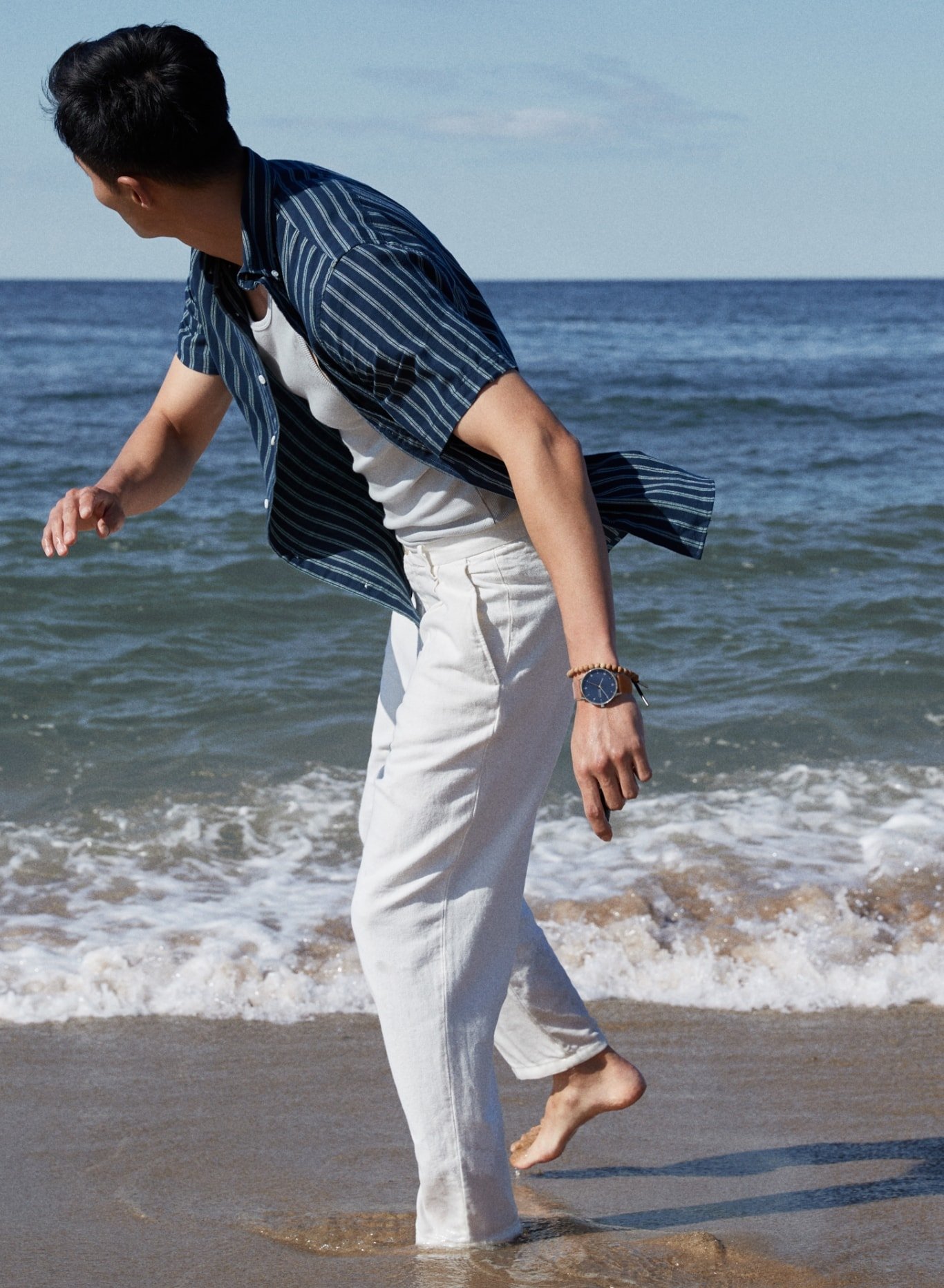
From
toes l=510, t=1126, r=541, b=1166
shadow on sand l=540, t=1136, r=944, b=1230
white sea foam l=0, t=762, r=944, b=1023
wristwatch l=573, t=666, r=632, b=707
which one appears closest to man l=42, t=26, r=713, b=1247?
wristwatch l=573, t=666, r=632, b=707

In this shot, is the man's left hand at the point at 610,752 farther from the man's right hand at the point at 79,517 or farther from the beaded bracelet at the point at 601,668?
the man's right hand at the point at 79,517

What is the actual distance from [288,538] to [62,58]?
73cm

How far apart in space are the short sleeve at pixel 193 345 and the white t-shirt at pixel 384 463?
328 millimetres

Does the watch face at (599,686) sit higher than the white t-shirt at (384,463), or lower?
lower

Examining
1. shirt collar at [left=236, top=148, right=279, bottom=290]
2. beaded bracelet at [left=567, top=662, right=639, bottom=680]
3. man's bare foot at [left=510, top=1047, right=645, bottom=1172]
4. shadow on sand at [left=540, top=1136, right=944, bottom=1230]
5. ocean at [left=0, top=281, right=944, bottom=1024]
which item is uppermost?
shirt collar at [left=236, top=148, right=279, bottom=290]

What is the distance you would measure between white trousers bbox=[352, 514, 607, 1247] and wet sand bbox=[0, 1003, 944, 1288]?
0.73ft

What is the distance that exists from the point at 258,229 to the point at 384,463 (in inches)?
13.7

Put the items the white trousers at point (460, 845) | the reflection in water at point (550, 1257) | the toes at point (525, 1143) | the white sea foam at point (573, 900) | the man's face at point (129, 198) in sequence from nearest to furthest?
1. the man's face at point (129, 198)
2. the white trousers at point (460, 845)
3. the reflection in water at point (550, 1257)
4. the toes at point (525, 1143)
5. the white sea foam at point (573, 900)

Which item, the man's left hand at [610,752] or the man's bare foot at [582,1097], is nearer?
the man's left hand at [610,752]

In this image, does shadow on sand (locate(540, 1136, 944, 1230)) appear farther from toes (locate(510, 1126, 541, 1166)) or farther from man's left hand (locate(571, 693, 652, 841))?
man's left hand (locate(571, 693, 652, 841))

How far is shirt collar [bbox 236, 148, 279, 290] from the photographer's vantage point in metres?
1.77

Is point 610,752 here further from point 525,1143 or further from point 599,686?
point 525,1143

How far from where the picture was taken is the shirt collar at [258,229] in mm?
1766

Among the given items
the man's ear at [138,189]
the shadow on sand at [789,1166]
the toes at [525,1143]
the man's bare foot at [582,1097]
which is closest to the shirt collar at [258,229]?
the man's ear at [138,189]
